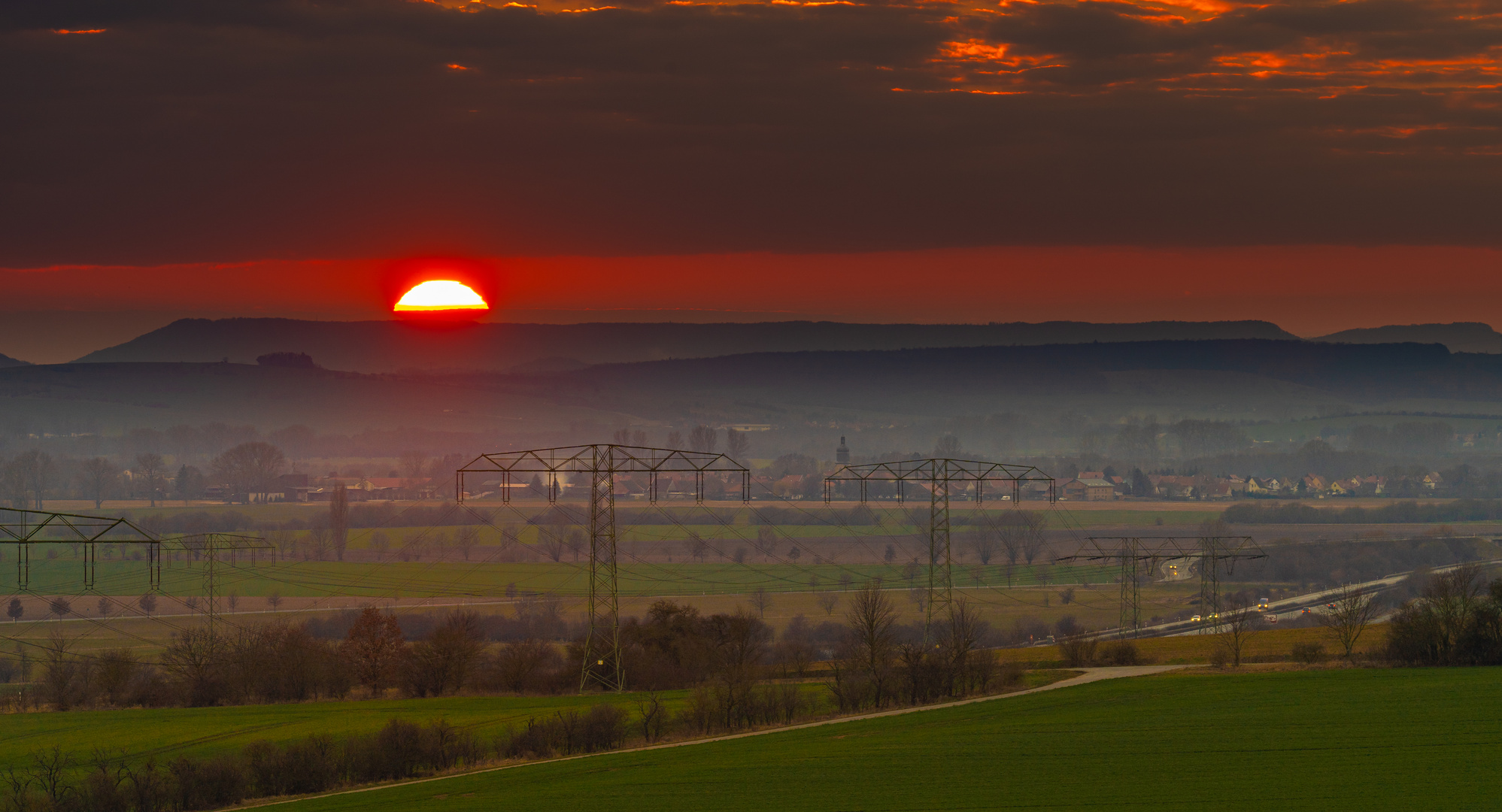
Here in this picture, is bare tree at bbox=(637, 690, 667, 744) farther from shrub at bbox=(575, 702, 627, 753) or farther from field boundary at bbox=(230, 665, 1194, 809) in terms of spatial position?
shrub at bbox=(575, 702, 627, 753)

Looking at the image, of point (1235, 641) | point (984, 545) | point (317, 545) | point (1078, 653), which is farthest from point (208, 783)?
point (984, 545)

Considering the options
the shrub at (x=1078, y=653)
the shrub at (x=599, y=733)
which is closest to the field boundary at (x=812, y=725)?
the shrub at (x=599, y=733)

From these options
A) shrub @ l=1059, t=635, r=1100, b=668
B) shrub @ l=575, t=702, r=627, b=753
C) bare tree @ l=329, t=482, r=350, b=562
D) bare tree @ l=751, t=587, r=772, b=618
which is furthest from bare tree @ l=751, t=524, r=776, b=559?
shrub @ l=575, t=702, r=627, b=753

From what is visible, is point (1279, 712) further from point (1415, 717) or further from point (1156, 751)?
point (1156, 751)

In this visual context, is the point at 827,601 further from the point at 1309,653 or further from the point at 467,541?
the point at 467,541

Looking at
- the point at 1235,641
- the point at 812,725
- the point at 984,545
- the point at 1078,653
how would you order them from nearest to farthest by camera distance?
the point at 812,725
the point at 1235,641
the point at 1078,653
the point at 984,545

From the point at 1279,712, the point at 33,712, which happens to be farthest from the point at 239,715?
the point at 1279,712
